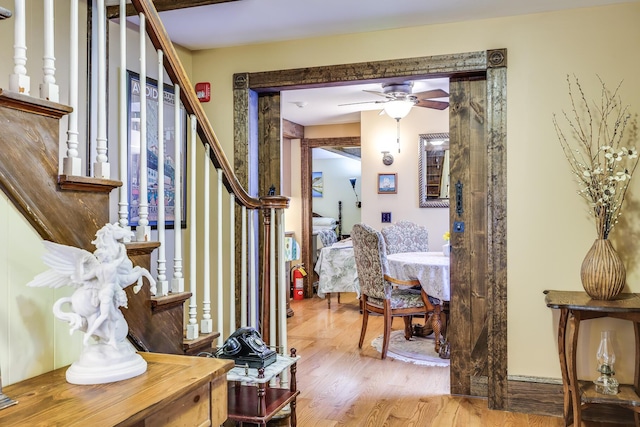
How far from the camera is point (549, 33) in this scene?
2904 mm

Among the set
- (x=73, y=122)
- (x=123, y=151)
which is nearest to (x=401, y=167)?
(x=123, y=151)

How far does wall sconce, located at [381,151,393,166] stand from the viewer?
5.98 m

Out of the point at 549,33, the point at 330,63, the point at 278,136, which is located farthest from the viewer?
the point at 278,136

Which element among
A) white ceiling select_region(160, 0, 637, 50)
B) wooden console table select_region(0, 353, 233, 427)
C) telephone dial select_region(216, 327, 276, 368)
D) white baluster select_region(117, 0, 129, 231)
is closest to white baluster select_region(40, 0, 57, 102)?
white baluster select_region(117, 0, 129, 231)

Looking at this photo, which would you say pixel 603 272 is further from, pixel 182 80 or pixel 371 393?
pixel 182 80

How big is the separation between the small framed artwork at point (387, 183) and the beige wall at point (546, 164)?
9.73 feet

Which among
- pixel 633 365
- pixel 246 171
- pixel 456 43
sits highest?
pixel 456 43

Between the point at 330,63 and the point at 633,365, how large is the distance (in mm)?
2501

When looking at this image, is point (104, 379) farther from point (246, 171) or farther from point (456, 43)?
point (456, 43)

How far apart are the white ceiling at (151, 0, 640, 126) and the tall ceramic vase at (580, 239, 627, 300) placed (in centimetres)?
135

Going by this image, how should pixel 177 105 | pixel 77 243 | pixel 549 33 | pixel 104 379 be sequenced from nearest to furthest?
pixel 104 379 < pixel 77 243 < pixel 177 105 < pixel 549 33

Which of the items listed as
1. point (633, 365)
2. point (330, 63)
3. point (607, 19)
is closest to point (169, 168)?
point (330, 63)

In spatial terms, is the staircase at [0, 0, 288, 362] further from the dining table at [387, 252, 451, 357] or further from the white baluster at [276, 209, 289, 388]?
the dining table at [387, 252, 451, 357]

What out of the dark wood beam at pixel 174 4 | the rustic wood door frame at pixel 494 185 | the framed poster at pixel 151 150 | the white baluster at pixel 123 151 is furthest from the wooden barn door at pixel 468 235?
the white baluster at pixel 123 151
